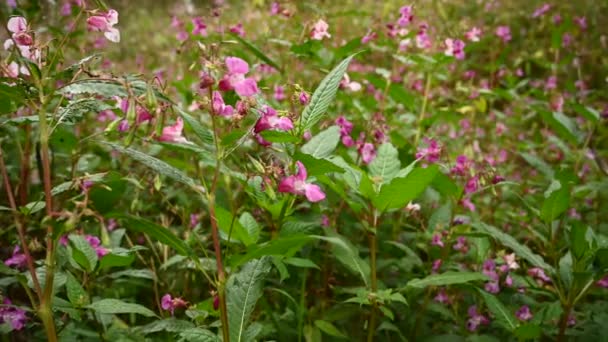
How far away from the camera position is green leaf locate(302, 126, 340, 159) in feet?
5.23

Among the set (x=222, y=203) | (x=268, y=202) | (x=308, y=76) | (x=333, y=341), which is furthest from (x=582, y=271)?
(x=308, y=76)

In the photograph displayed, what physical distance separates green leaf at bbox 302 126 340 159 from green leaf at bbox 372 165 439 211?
239 mm

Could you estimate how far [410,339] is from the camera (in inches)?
73.9

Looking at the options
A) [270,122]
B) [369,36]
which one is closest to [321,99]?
[270,122]

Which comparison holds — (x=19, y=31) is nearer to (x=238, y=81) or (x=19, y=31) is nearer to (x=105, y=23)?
(x=105, y=23)

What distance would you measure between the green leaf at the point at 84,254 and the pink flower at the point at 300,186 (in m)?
0.64

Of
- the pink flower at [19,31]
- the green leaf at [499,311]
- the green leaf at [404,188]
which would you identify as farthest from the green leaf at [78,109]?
the green leaf at [499,311]

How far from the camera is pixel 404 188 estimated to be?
1.38 metres

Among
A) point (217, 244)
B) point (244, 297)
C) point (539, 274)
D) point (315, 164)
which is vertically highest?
point (315, 164)

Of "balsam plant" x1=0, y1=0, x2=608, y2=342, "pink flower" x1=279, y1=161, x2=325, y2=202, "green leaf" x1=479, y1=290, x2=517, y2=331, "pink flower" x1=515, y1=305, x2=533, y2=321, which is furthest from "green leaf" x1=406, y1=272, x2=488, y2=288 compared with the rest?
"pink flower" x1=515, y1=305, x2=533, y2=321

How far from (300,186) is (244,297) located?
33cm

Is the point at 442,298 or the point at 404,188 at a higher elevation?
the point at 404,188

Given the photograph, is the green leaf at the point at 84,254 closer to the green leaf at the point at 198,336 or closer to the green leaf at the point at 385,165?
the green leaf at the point at 198,336

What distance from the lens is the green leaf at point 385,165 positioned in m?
1.64
